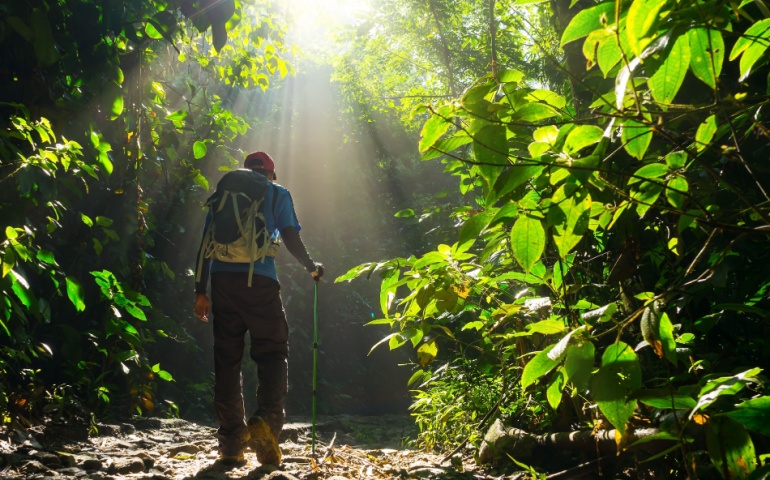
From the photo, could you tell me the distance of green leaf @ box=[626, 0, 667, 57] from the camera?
72 centimetres

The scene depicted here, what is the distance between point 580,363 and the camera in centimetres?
101

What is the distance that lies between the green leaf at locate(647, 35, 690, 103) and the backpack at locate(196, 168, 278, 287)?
10.4 feet

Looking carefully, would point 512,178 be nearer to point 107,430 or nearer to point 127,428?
point 107,430

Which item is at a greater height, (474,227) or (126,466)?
(474,227)

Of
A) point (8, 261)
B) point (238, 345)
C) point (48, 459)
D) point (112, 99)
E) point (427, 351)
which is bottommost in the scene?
point (48, 459)

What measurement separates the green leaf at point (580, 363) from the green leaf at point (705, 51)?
0.47 m

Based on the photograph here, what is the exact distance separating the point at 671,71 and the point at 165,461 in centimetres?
394

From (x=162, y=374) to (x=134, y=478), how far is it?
7.30ft

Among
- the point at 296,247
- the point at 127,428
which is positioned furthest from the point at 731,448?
the point at 127,428

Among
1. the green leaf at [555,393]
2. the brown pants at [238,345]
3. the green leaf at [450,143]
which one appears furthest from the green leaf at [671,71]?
the brown pants at [238,345]

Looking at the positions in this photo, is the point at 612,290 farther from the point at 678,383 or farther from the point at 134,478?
the point at 134,478

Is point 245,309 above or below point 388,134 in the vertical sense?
below

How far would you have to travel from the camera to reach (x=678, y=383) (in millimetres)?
1918

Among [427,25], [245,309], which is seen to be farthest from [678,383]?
[427,25]
